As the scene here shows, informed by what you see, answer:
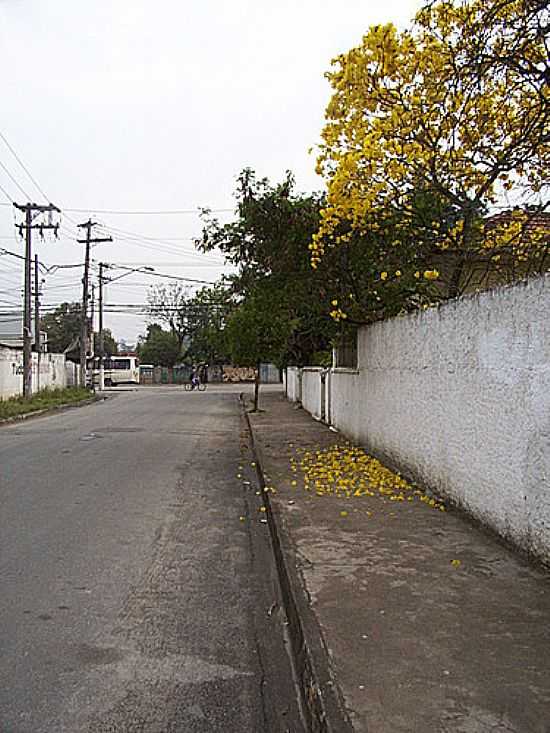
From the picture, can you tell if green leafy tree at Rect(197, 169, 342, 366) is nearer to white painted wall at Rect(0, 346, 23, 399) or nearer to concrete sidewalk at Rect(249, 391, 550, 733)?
concrete sidewalk at Rect(249, 391, 550, 733)

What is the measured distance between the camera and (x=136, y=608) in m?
6.45

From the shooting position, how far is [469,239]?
12688 mm

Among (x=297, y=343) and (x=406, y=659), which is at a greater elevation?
(x=297, y=343)

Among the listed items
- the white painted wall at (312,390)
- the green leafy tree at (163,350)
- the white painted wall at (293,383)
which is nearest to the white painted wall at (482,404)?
the white painted wall at (312,390)

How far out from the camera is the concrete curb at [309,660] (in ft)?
13.6

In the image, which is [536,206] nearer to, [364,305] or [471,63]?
[471,63]

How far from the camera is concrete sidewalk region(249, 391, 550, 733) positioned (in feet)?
13.6

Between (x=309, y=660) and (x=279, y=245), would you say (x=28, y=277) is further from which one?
(x=309, y=660)

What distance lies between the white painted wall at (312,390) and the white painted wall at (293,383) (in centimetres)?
247

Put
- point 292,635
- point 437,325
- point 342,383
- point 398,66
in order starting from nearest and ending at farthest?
1. point 292,635
2. point 437,325
3. point 398,66
4. point 342,383

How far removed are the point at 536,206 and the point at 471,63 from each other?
2768 millimetres

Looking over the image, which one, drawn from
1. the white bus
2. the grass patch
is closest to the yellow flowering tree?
the grass patch

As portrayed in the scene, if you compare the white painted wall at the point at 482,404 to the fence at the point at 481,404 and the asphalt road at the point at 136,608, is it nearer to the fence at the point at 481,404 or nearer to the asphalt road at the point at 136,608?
the fence at the point at 481,404

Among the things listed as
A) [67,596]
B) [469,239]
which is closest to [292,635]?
[67,596]
